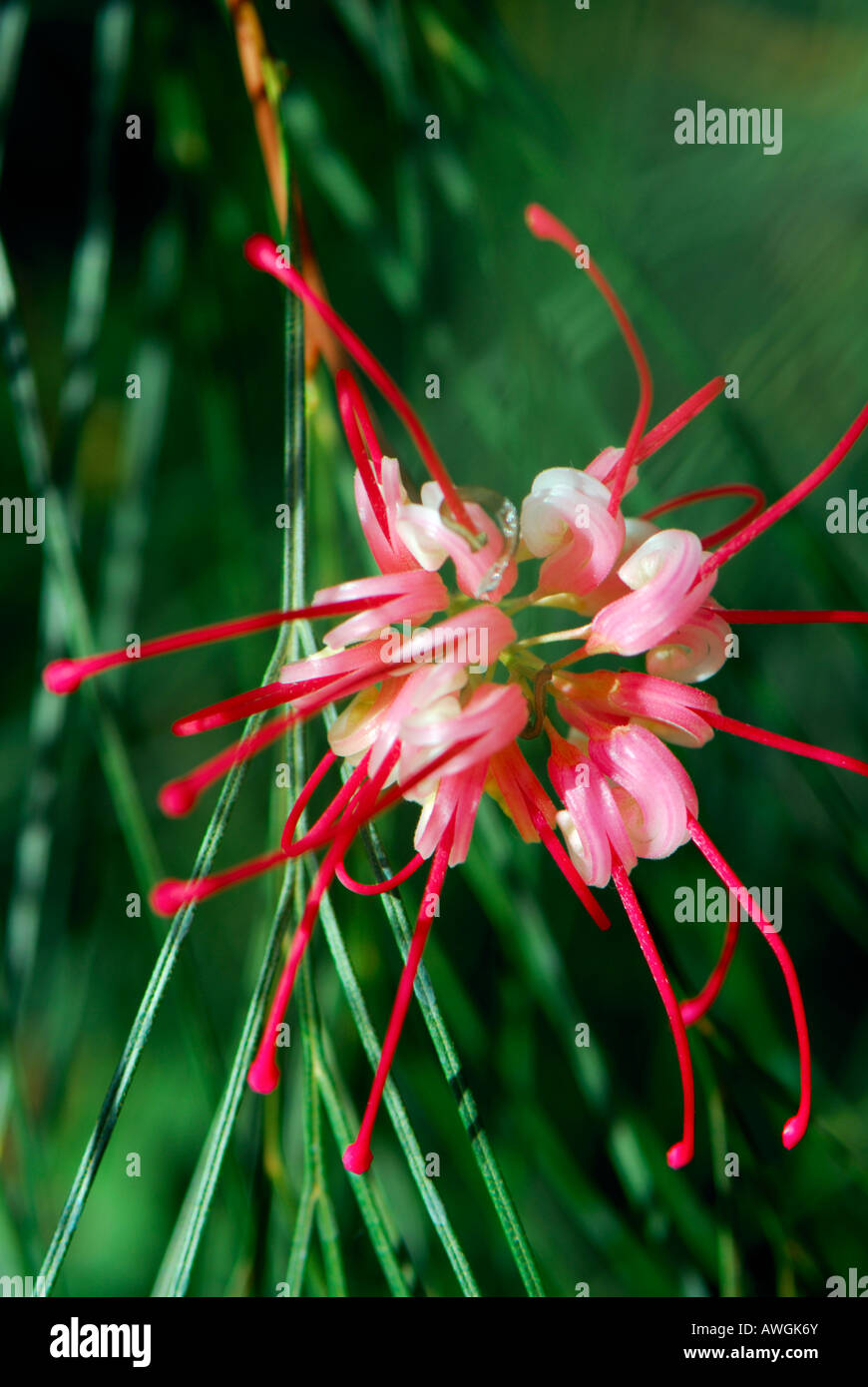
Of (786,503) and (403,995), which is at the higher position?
(786,503)

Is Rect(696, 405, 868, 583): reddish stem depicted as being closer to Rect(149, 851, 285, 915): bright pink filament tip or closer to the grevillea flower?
the grevillea flower

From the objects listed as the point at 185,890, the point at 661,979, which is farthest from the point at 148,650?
the point at 661,979

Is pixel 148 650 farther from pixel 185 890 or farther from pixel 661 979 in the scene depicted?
pixel 661 979

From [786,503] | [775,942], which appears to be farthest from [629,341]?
[775,942]

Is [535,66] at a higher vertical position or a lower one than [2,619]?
higher

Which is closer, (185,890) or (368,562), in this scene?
(185,890)

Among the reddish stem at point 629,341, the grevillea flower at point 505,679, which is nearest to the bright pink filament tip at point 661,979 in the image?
the grevillea flower at point 505,679

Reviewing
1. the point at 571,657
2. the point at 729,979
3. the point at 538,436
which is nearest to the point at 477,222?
the point at 538,436
